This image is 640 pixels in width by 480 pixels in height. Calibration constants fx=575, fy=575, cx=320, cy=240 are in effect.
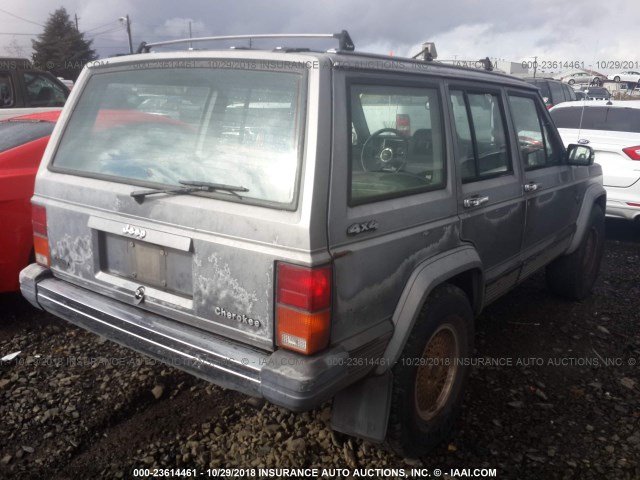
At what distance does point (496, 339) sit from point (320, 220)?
264cm

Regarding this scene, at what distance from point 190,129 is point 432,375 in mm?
1691

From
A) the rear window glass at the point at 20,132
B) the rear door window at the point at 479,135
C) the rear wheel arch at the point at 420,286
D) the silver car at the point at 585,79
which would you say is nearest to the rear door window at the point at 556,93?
the silver car at the point at 585,79

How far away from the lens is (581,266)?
4.95 metres

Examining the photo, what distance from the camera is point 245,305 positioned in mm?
2297

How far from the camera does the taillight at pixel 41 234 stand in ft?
9.89

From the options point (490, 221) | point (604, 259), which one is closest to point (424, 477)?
point (490, 221)

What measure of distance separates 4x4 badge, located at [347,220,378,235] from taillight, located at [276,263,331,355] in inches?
7.5

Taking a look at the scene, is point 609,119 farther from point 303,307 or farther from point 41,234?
point 41,234

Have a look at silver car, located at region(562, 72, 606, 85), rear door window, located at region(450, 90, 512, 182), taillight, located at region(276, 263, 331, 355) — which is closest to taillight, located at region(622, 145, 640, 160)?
rear door window, located at region(450, 90, 512, 182)

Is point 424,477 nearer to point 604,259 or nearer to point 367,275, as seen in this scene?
point 367,275

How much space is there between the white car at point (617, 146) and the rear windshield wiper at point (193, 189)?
5.60 m

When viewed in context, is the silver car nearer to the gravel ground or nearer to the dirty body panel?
the gravel ground

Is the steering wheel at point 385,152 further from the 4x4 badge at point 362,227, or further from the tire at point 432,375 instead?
the tire at point 432,375

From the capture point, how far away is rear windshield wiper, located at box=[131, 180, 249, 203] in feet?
7.62
